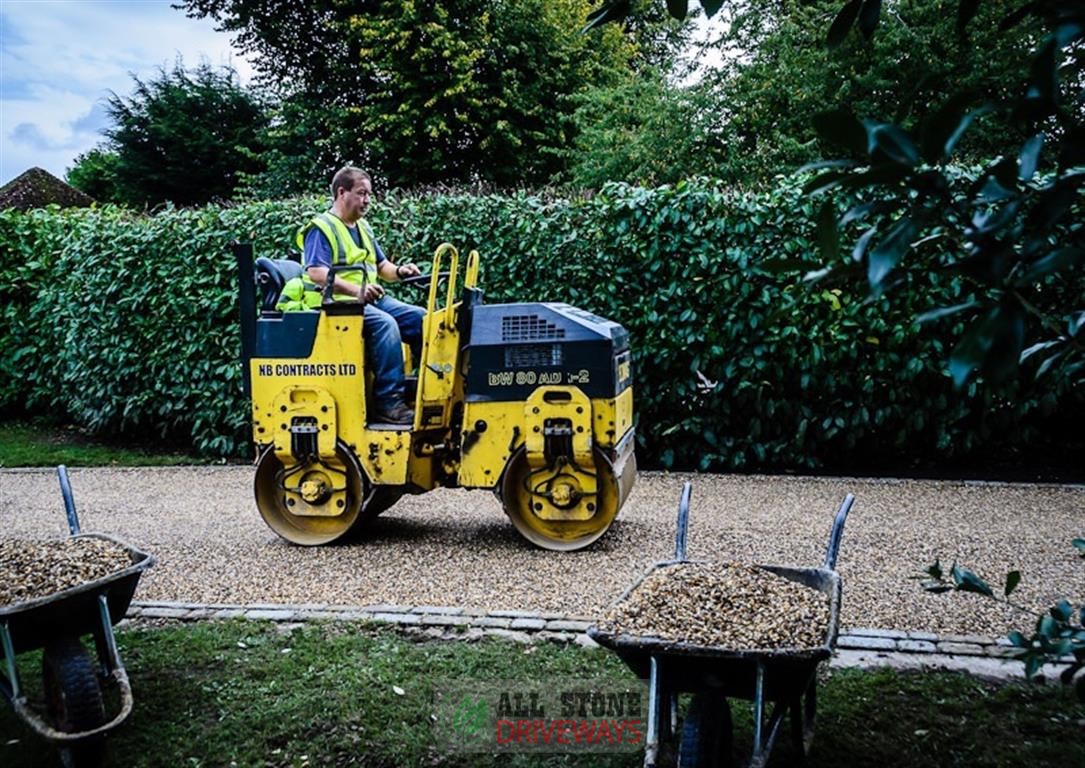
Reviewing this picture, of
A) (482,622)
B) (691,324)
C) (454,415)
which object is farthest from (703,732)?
(691,324)

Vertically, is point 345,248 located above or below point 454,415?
above

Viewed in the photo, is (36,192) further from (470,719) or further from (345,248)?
(470,719)

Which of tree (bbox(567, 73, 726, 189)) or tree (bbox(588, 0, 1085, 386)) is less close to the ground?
tree (bbox(567, 73, 726, 189))

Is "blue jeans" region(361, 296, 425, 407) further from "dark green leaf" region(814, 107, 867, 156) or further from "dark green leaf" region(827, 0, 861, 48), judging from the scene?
"dark green leaf" region(814, 107, 867, 156)

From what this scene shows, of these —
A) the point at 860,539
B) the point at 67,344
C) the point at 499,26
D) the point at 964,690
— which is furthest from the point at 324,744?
the point at 499,26

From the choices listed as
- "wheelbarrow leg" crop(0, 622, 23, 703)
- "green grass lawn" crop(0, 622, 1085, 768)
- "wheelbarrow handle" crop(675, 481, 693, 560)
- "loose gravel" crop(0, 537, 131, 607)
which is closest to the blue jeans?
"green grass lawn" crop(0, 622, 1085, 768)

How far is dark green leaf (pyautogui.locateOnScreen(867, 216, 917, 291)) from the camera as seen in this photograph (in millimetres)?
1338

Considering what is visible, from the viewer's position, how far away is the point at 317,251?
18.4 ft

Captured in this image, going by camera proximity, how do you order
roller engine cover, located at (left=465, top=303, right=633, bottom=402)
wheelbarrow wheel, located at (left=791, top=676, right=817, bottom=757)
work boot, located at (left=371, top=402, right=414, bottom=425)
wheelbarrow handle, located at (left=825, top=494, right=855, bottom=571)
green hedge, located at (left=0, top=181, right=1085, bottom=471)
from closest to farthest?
1. wheelbarrow wheel, located at (left=791, top=676, right=817, bottom=757)
2. wheelbarrow handle, located at (left=825, top=494, right=855, bottom=571)
3. roller engine cover, located at (left=465, top=303, right=633, bottom=402)
4. work boot, located at (left=371, top=402, right=414, bottom=425)
5. green hedge, located at (left=0, top=181, right=1085, bottom=471)

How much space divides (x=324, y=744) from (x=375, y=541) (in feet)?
8.91

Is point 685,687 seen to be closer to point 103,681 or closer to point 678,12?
point 678,12

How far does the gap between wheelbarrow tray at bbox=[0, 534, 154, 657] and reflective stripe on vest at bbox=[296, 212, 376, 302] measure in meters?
2.56

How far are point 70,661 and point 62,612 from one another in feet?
0.50

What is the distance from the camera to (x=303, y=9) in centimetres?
2059
